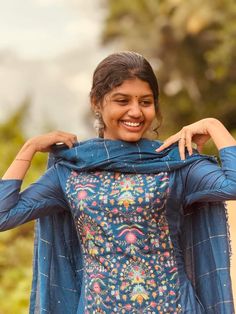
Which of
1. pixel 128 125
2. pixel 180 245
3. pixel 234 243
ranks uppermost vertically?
pixel 234 243

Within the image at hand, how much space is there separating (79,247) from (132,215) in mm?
404

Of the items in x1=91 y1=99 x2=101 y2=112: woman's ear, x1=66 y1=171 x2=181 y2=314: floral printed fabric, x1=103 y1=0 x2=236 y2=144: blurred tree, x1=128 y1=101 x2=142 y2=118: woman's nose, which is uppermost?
x1=103 y1=0 x2=236 y2=144: blurred tree

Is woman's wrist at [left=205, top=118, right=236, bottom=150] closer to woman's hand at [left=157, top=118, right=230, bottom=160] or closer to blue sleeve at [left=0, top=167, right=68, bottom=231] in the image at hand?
woman's hand at [left=157, top=118, right=230, bottom=160]

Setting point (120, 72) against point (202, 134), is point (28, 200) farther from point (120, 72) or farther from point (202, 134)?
point (202, 134)

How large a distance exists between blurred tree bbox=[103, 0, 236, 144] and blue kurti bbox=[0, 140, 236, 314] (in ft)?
58.6

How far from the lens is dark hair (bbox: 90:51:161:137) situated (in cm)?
269

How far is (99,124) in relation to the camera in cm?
288

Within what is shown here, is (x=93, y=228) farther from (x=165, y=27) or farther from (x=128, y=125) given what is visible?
(x=165, y=27)

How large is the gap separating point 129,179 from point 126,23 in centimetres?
2266

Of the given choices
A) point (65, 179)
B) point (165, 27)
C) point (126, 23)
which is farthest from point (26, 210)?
point (126, 23)

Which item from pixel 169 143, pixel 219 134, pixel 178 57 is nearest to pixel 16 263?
→ pixel 169 143

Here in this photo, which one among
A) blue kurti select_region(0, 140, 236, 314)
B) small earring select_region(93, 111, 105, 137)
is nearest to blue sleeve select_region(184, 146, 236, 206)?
blue kurti select_region(0, 140, 236, 314)

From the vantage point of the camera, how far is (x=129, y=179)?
→ 8.73 ft

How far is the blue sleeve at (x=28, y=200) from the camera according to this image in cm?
275
